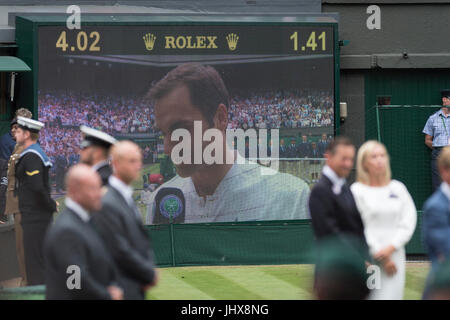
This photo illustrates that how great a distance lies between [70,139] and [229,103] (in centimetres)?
256

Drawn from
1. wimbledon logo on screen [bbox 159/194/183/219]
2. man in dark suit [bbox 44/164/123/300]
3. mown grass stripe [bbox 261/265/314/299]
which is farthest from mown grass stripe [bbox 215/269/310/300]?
man in dark suit [bbox 44/164/123/300]

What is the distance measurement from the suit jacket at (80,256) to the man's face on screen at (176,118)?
884 centimetres

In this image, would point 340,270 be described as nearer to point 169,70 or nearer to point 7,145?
point 169,70

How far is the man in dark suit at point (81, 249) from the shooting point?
20.8 feet

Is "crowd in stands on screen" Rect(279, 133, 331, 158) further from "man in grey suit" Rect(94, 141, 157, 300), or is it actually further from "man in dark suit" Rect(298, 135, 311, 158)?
"man in grey suit" Rect(94, 141, 157, 300)

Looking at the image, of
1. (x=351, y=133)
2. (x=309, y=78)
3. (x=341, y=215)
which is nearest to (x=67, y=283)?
(x=341, y=215)

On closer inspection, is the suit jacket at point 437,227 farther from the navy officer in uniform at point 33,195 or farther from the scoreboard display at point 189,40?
the scoreboard display at point 189,40

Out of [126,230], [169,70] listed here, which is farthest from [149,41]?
[126,230]

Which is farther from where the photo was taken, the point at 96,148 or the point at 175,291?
the point at 175,291

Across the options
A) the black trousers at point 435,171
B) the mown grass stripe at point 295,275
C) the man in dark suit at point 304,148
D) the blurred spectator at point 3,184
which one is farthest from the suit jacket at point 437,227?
the black trousers at point 435,171

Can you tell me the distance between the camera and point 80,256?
20.8 ft

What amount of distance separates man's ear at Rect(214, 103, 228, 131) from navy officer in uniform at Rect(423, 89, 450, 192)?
3.47 meters

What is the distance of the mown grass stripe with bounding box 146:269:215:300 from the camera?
11758mm

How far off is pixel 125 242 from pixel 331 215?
2051mm
